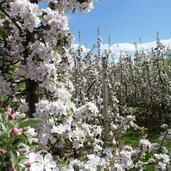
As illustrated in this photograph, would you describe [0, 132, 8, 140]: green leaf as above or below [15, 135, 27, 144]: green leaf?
above

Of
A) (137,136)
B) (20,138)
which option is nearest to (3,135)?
(20,138)

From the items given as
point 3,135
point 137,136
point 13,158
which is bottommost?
point 137,136

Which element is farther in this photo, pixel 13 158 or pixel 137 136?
pixel 137 136

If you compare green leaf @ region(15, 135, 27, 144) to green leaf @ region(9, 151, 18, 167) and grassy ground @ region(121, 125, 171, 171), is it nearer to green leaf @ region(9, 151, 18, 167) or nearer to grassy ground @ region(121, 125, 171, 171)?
green leaf @ region(9, 151, 18, 167)

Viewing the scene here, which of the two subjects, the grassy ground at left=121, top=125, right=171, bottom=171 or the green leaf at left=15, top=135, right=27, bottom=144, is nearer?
the green leaf at left=15, top=135, right=27, bottom=144

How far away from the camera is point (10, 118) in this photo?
2.25 meters

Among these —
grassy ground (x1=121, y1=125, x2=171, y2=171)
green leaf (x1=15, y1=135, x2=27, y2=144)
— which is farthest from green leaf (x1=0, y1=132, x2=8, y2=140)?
grassy ground (x1=121, y1=125, x2=171, y2=171)

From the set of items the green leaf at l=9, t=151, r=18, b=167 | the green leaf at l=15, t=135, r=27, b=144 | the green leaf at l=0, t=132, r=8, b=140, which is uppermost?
the green leaf at l=0, t=132, r=8, b=140

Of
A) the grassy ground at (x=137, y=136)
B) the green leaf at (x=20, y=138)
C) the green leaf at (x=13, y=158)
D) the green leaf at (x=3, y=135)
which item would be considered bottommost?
the grassy ground at (x=137, y=136)

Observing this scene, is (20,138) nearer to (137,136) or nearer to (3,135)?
(3,135)

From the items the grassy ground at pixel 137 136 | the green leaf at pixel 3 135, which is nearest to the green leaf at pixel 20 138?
the green leaf at pixel 3 135

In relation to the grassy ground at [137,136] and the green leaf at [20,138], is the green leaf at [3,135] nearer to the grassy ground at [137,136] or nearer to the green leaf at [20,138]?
the green leaf at [20,138]

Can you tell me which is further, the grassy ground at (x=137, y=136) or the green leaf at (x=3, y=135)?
the grassy ground at (x=137, y=136)

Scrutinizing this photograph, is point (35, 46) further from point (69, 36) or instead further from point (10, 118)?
point (10, 118)
